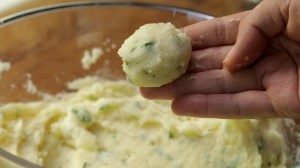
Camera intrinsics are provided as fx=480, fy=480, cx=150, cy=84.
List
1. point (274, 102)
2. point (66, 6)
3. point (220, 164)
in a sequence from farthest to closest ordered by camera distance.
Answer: point (66, 6), point (220, 164), point (274, 102)

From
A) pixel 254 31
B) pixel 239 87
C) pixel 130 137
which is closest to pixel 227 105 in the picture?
pixel 239 87

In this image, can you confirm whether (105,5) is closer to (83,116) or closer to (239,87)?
(83,116)

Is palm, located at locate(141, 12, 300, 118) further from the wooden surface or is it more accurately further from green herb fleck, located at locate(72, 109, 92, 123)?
the wooden surface

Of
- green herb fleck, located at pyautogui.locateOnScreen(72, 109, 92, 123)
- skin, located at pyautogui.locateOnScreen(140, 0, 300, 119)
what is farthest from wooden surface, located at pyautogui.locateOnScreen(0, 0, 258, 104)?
skin, located at pyautogui.locateOnScreen(140, 0, 300, 119)

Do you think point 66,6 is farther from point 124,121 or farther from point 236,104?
point 236,104

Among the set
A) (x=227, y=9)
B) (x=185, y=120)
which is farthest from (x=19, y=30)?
(x=227, y=9)

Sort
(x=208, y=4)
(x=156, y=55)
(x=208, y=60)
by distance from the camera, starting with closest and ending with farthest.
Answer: (x=156, y=55)
(x=208, y=60)
(x=208, y=4)

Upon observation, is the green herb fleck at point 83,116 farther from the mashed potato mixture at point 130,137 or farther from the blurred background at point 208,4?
the blurred background at point 208,4
